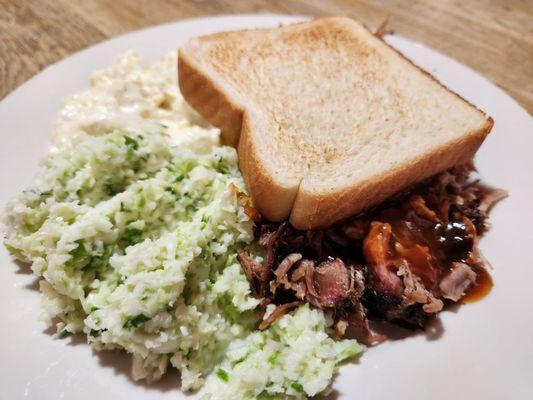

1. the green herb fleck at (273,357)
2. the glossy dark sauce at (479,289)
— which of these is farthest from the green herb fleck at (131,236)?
the glossy dark sauce at (479,289)

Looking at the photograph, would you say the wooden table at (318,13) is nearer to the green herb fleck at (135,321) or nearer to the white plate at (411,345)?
the white plate at (411,345)

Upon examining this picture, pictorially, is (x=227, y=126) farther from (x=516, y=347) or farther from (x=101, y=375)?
(x=516, y=347)

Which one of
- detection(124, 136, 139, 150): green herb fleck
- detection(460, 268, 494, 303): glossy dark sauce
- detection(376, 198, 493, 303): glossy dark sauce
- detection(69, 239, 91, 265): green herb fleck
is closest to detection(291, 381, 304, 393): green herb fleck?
detection(376, 198, 493, 303): glossy dark sauce

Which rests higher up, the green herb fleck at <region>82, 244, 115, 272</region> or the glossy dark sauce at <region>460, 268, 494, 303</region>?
the glossy dark sauce at <region>460, 268, 494, 303</region>

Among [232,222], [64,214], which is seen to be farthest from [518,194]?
[64,214]

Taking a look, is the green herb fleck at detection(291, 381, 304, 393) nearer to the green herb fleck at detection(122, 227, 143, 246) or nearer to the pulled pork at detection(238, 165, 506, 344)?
the pulled pork at detection(238, 165, 506, 344)

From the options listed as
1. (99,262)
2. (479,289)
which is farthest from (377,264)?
(99,262)
